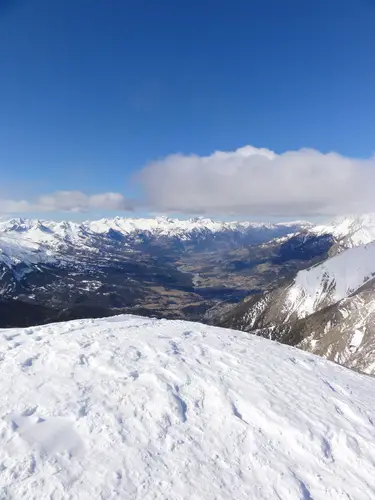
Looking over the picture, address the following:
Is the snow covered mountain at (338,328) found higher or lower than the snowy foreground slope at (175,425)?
lower

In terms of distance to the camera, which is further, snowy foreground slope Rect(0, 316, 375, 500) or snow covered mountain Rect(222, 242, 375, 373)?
snow covered mountain Rect(222, 242, 375, 373)

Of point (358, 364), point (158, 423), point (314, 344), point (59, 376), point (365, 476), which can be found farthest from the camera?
point (314, 344)

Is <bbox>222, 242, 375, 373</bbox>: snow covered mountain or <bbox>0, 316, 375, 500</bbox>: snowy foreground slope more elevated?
<bbox>0, 316, 375, 500</bbox>: snowy foreground slope

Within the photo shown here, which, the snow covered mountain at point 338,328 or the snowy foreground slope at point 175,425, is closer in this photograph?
the snowy foreground slope at point 175,425

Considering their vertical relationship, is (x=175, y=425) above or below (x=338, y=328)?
above

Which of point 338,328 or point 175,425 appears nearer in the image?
point 175,425

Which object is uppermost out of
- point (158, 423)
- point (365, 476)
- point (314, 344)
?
point (158, 423)

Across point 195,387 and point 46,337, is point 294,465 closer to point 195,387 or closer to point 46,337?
point 195,387

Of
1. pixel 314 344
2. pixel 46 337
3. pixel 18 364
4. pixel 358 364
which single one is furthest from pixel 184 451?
pixel 314 344
